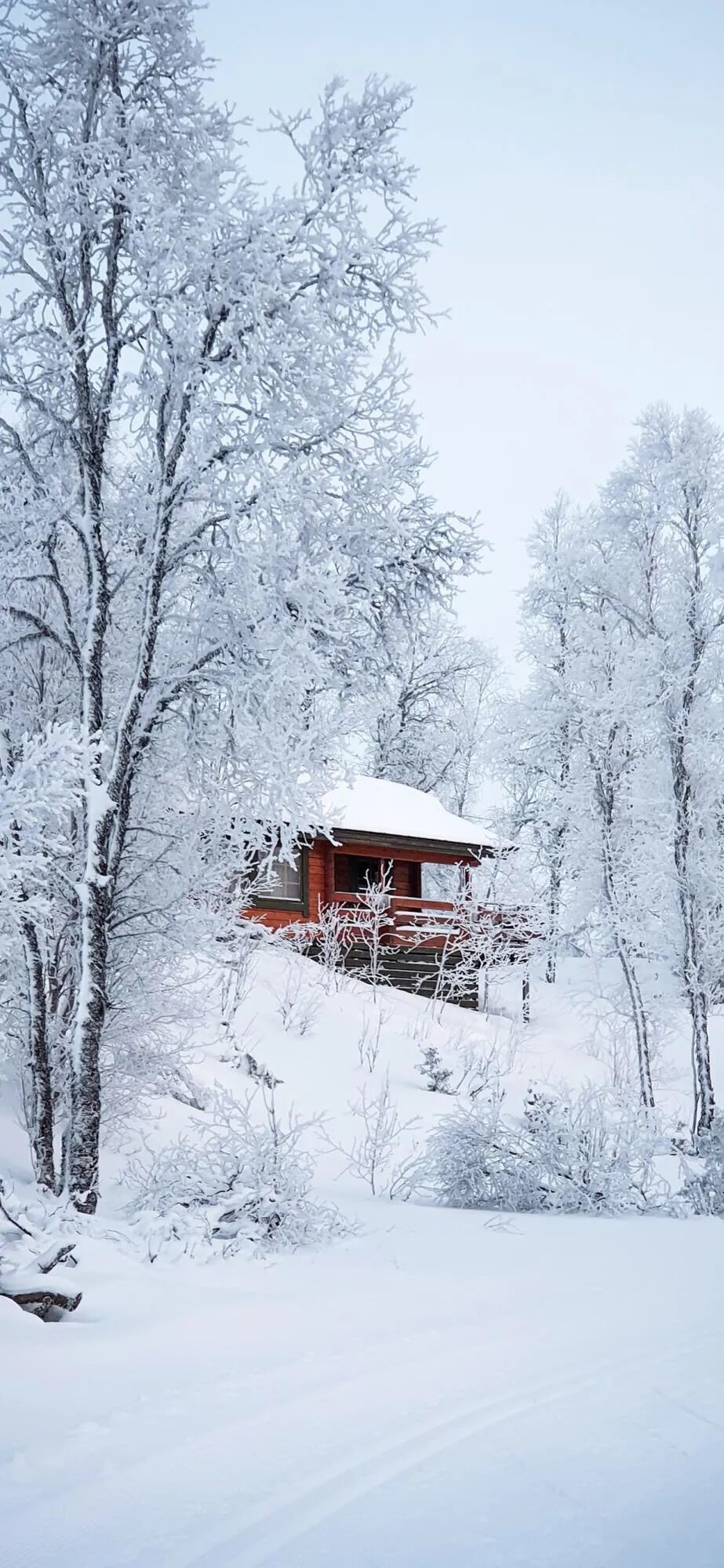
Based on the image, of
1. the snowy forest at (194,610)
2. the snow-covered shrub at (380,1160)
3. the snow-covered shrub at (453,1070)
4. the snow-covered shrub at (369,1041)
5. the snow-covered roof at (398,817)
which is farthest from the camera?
the snow-covered roof at (398,817)

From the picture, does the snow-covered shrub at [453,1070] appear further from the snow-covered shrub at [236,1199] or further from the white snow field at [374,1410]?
the white snow field at [374,1410]

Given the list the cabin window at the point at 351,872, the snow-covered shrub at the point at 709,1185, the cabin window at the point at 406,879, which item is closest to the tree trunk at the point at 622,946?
the snow-covered shrub at the point at 709,1185

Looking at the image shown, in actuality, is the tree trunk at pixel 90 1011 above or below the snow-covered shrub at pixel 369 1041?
above

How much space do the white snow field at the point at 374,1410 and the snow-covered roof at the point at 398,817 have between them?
51.4 ft

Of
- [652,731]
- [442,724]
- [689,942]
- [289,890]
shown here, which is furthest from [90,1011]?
[442,724]

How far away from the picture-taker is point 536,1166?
8094 mm

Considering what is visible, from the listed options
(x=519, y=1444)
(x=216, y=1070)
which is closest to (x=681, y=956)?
(x=216, y=1070)

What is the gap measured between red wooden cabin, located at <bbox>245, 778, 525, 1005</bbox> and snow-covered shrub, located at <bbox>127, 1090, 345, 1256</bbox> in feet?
38.5

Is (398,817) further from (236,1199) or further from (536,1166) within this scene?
(236,1199)

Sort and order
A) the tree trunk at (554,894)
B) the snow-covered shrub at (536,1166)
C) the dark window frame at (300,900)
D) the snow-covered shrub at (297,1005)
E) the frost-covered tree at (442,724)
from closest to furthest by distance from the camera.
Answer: the snow-covered shrub at (536,1166), the snow-covered shrub at (297,1005), the dark window frame at (300,900), the tree trunk at (554,894), the frost-covered tree at (442,724)

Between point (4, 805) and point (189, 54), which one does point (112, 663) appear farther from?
point (189, 54)

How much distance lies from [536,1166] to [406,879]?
1771 cm

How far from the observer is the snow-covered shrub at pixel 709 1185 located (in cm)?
841

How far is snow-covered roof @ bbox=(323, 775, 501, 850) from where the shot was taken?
877 inches
